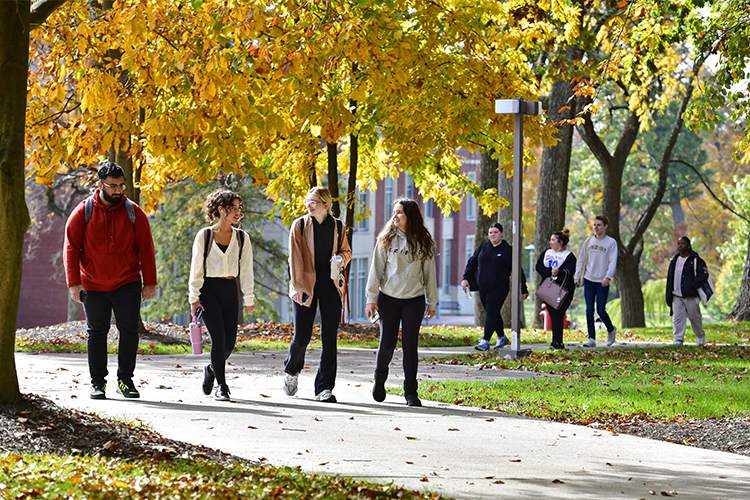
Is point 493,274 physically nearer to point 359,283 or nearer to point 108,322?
point 108,322

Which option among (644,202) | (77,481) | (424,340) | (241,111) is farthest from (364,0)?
(644,202)

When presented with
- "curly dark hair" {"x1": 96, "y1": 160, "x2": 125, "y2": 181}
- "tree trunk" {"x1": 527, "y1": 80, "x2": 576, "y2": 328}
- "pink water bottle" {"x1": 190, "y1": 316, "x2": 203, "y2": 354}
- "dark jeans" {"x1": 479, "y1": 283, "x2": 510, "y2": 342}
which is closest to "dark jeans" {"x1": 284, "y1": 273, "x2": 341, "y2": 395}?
"pink water bottle" {"x1": 190, "y1": 316, "x2": 203, "y2": 354}

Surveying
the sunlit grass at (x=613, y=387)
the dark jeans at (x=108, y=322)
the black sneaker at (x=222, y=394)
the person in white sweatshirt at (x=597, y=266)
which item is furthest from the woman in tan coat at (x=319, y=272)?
the person in white sweatshirt at (x=597, y=266)

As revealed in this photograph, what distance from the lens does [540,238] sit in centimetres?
2017

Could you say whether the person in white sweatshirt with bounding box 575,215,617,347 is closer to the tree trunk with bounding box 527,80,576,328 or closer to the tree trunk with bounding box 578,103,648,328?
the tree trunk with bounding box 527,80,576,328

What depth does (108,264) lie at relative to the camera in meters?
8.33

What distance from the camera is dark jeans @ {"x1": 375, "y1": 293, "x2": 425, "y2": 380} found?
8.67 metres

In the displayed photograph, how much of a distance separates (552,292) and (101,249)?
24.7 feet

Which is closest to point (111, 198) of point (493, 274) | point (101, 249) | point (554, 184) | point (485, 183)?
point (101, 249)

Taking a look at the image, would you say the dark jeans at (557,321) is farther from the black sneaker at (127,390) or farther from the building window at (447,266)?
the building window at (447,266)

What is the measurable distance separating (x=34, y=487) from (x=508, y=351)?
8750 millimetres

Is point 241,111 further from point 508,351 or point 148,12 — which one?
point 508,351

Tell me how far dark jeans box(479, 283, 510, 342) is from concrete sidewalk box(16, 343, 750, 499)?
4171 millimetres

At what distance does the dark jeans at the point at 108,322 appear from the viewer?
8391 mm
